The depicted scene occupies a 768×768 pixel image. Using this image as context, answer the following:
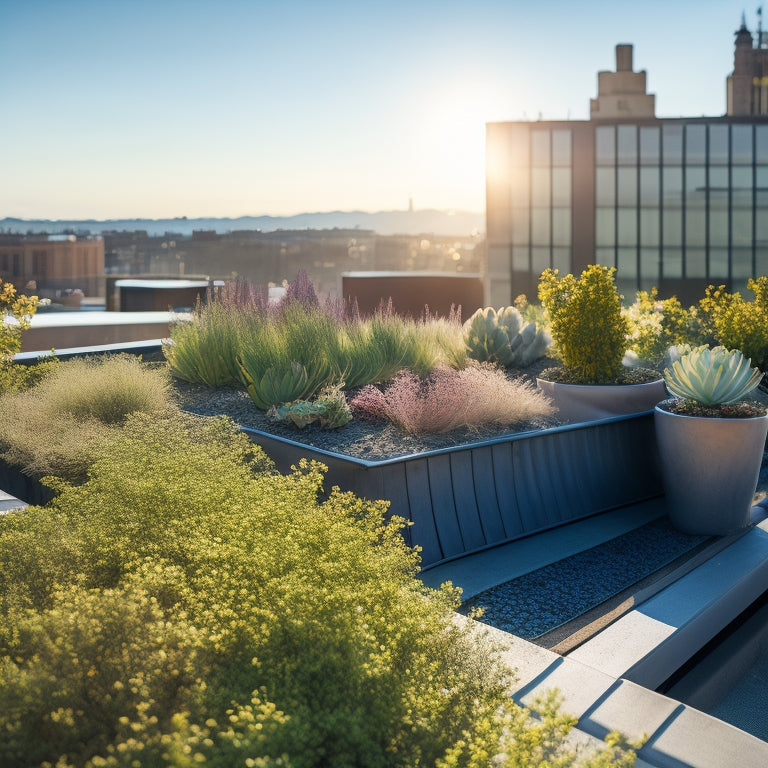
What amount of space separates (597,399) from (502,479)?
1.46 meters

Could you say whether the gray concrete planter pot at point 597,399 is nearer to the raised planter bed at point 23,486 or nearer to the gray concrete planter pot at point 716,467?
the gray concrete planter pot at point 716,467

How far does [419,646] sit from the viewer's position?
1.91m

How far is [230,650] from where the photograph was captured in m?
1.71

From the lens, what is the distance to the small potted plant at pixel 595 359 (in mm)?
5285

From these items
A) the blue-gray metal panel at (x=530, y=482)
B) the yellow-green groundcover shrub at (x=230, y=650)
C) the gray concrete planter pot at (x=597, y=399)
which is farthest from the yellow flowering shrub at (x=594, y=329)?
the yellow-green groundcover shrub at (x=230, y=650)

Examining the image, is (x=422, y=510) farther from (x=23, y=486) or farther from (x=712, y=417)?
(x=23, y=486)

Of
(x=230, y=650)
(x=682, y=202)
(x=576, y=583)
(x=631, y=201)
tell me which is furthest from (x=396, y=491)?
(x=682, y=202)

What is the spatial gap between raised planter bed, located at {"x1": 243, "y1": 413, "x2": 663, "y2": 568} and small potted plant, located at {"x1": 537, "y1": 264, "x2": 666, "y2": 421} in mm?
353

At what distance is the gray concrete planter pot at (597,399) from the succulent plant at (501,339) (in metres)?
1.01

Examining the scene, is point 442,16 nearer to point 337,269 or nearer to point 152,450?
point 152,450

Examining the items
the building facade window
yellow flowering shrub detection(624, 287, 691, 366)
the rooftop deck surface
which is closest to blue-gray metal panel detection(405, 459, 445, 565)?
the rooftop deck surface

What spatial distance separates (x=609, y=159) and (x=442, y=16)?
21.3 metres

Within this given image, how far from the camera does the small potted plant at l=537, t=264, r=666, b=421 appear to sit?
529 centimetres

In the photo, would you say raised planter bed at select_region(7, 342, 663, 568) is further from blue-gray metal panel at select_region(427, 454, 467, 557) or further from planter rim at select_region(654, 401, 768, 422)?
planter rim at select_region(654, 401, 768, 422)
